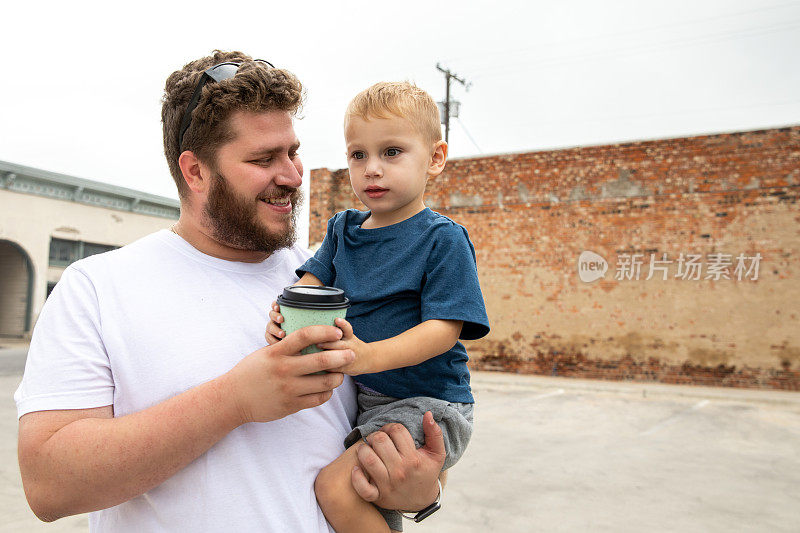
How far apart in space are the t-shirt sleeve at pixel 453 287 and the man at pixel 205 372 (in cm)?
33

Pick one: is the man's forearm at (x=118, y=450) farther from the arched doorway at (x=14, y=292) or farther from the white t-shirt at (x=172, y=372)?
the arched doorway at (x=14, y=292)

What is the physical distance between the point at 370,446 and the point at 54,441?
743 mm

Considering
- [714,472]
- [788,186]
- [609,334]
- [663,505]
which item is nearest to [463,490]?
[663,505]

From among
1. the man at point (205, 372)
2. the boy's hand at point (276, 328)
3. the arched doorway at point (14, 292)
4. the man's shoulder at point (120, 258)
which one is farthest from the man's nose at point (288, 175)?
the arched doorway at point (14, 292)

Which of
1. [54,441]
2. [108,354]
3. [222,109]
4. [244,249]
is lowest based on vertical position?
[54,441]

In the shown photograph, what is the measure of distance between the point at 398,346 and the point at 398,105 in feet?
2.53

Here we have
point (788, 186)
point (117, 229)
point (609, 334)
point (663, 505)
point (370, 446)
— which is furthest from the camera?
point (117, 229)

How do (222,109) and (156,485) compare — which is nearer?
(156,485)

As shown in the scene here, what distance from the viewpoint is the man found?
50.1 inches

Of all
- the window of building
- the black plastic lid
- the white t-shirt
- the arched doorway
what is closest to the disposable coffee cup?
the black plastic lid

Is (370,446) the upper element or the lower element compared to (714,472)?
upper

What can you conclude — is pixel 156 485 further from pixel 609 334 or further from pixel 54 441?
pixel 609 334

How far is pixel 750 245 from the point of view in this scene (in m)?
11.3

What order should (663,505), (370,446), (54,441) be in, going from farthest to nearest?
(663,505), (370,446), (54,441)
